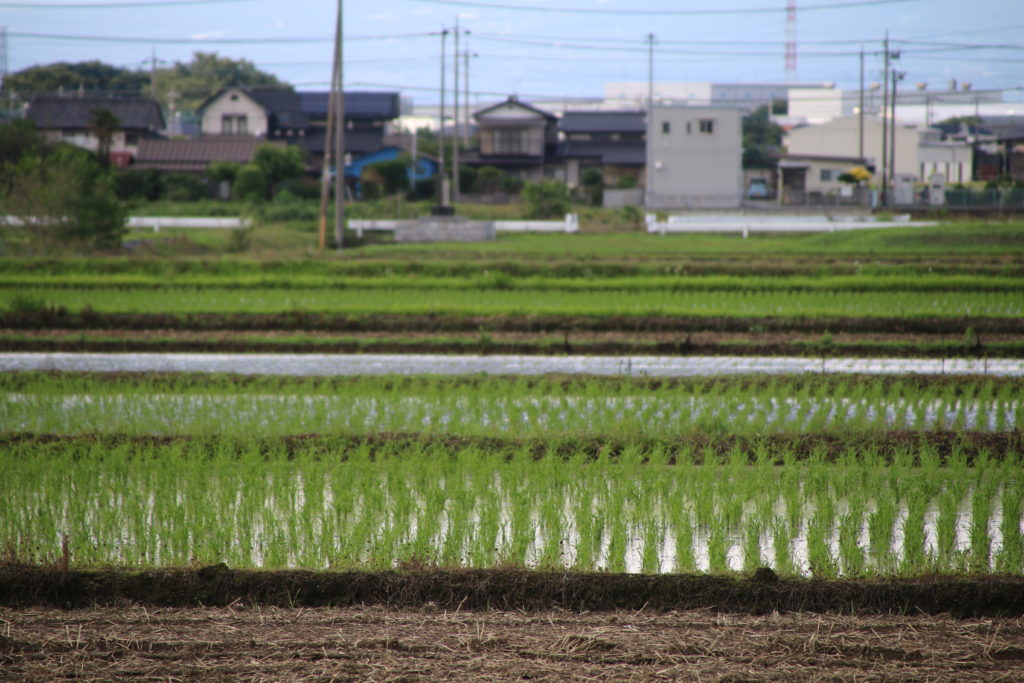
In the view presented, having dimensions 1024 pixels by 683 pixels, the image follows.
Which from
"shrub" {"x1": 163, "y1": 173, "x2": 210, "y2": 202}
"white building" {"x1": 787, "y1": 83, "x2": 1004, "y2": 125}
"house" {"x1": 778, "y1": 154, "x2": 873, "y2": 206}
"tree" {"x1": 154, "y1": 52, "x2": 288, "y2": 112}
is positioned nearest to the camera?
"shrub" {"x1": 163, "y1": 173, "x2": 210, "y2": 202}

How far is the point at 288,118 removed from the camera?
152ft

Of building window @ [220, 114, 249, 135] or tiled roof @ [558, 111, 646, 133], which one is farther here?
tiled roof @ [558, 111, 646, 133]

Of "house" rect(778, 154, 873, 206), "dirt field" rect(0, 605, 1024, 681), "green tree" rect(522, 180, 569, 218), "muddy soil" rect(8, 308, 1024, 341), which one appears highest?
"house" rect(778, 154, 873, 206)

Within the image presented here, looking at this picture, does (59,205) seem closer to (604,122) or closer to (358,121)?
(358,121)

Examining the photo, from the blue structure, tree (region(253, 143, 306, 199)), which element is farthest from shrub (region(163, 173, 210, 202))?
the blue structure

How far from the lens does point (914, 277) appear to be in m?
15.2

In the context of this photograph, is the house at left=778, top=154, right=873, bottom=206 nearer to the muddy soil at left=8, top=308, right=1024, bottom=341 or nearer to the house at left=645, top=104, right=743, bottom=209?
the house at left=645, top=104, right=743, bottom=209

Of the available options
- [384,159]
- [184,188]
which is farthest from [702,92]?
[184,188]

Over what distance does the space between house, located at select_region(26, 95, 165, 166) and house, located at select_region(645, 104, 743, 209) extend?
883 inches

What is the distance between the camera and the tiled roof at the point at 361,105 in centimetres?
4569

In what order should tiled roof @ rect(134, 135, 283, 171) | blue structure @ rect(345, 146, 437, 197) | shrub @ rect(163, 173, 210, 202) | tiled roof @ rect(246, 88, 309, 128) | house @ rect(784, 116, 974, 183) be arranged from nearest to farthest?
shrub @ rect(163, 173, 210, 202)
house @ rect(784, 116, 974, 183)
tiled roof @ rect(134, 135, 283, 171)
blue structure @ rect(345, 146, 437, 197)
tiled roof @ rect(246, 88, 309, 128)

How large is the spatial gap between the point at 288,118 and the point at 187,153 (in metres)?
6.32

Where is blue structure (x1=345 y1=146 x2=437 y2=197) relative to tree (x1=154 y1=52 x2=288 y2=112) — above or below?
below

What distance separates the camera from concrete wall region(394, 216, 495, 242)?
27344 millimetres
